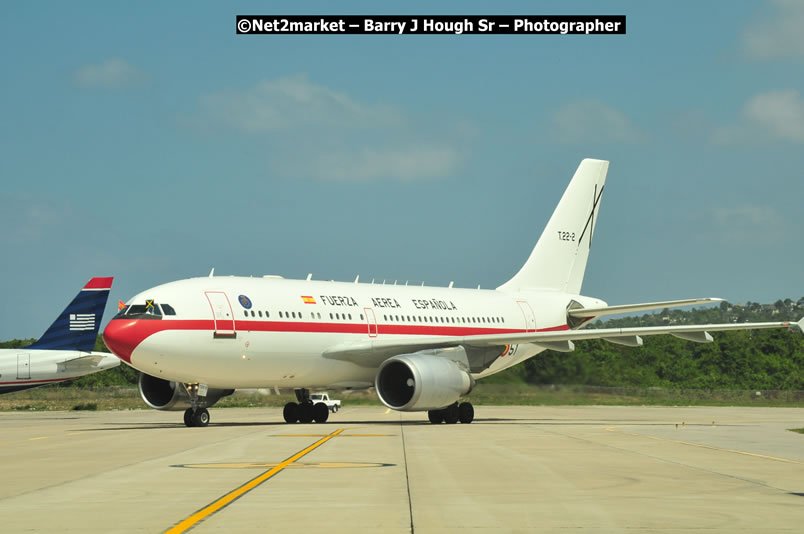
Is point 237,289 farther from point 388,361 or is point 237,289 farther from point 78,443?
point 78,443

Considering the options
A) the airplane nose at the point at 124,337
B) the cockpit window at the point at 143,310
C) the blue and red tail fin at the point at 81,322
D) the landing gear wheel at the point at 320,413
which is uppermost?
the blue and red tail fin at the point at 81,322

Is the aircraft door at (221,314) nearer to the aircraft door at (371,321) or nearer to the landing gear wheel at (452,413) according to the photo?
the aircraft door at (371,321)

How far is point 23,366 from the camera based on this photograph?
43219mm

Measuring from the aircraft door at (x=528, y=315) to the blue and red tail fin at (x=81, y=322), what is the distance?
60.6 feet

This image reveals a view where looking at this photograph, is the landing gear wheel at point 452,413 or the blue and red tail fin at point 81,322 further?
the blue and red tail fin at point 81,322

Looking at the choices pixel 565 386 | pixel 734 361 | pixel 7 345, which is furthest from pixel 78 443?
pixel 7 345

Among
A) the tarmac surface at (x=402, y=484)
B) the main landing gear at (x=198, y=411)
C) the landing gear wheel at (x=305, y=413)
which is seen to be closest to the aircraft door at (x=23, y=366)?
the landing gear wheel at (x=305, y=413)

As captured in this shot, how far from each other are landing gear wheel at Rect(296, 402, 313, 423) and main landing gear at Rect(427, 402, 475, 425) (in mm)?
4012

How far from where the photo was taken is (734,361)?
7619cm

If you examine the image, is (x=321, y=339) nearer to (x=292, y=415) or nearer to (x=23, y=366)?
(x=292, y=415)

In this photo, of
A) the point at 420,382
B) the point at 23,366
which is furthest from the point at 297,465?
the point at 23,366

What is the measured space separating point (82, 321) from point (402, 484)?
35814mm

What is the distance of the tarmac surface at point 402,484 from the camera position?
967cm

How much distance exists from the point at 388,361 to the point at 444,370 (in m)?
1.79
